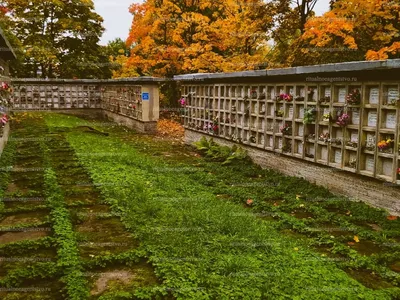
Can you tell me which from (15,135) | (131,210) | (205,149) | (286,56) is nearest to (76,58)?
(15,135)

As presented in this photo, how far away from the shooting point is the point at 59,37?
1007 inches

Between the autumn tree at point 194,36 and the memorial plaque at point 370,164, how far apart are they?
31.9 ft

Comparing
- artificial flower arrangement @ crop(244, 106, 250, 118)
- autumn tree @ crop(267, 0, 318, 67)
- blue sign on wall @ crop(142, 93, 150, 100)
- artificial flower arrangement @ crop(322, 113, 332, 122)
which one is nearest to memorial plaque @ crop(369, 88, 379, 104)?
artificial flower arrangement @ crop(322, 113, 332, 122)

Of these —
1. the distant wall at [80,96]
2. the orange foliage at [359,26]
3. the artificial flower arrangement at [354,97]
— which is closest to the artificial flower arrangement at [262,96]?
the artificial flower arrangement at [354,97]

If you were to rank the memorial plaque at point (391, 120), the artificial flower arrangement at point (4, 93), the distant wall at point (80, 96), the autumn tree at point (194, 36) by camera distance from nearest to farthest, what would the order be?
the memorial plaque at point (391, 120), the artificial flower arrangement at point (4, 93), the autumn tree at point (194, 36), the distant wall at point (80, 96)

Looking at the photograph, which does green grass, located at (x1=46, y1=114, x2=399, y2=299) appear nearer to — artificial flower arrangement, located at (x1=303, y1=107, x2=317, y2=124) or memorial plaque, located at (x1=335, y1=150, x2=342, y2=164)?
memorial plaque, located at (x1=335, y1=150, x2=342, y2=164)

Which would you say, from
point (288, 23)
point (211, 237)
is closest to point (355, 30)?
point (288, 23)

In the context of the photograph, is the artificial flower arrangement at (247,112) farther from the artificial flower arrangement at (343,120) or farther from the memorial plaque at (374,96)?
the memorial plaque at (374,96)

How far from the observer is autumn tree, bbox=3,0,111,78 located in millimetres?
23641

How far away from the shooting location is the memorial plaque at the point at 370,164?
6.21 meters

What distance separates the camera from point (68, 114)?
68.2 ft

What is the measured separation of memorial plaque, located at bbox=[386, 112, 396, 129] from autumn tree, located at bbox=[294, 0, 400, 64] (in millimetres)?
5457

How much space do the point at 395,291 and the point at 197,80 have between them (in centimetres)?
913

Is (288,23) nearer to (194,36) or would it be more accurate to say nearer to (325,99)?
(194,36)
